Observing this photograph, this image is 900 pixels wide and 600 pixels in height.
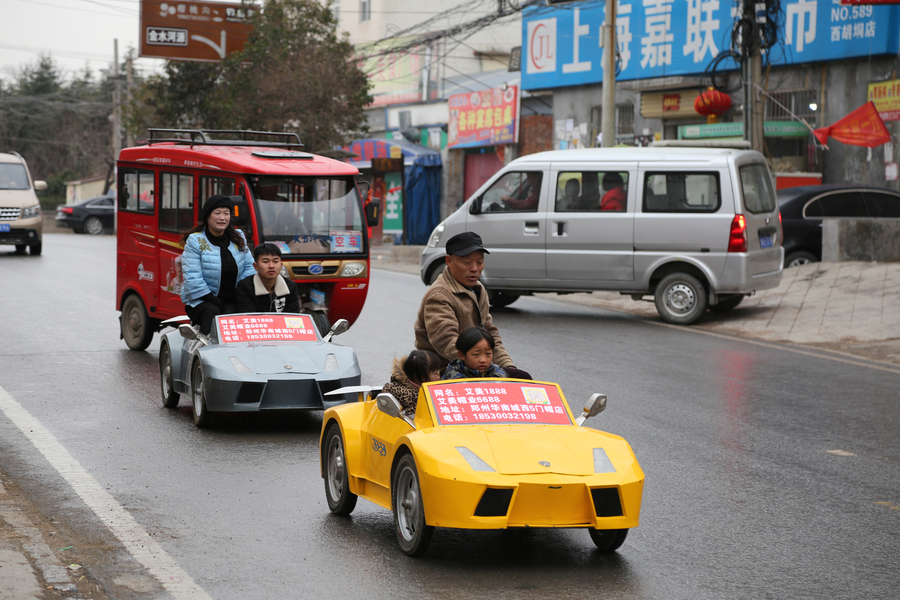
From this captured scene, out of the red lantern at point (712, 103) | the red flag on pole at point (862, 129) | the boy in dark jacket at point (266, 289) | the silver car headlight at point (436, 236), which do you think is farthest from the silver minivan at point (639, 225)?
the red lantern at point (712, 103)

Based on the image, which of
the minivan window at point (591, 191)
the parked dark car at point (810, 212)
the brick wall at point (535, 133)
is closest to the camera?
the minivan window at point (591, 191)

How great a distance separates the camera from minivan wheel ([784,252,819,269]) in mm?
18531

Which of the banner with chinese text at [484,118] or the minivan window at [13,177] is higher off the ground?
the banner with chinese text at [484,118]

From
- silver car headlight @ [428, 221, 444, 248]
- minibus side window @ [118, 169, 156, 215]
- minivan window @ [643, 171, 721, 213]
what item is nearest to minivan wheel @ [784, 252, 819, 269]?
minivan window @ [643, 171, 721, 213]

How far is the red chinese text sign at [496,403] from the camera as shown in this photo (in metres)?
5.17

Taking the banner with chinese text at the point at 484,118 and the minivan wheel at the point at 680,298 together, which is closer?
the minivan wheel at the point at 680,298

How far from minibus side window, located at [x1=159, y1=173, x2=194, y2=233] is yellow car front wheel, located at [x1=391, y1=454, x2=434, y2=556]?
21.8ft

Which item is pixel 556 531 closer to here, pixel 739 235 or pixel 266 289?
pixel 266 289

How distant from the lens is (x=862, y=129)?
20688 millimetres

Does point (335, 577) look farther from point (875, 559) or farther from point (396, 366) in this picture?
point (875, 559)

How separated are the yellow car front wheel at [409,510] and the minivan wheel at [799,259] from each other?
14668 mm

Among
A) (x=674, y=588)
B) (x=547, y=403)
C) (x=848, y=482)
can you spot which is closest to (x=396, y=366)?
(x=547, y=403)

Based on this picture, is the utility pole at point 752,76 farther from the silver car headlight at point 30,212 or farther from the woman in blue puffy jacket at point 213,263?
the silver car headlight at point 30,212

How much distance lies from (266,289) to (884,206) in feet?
44.6
